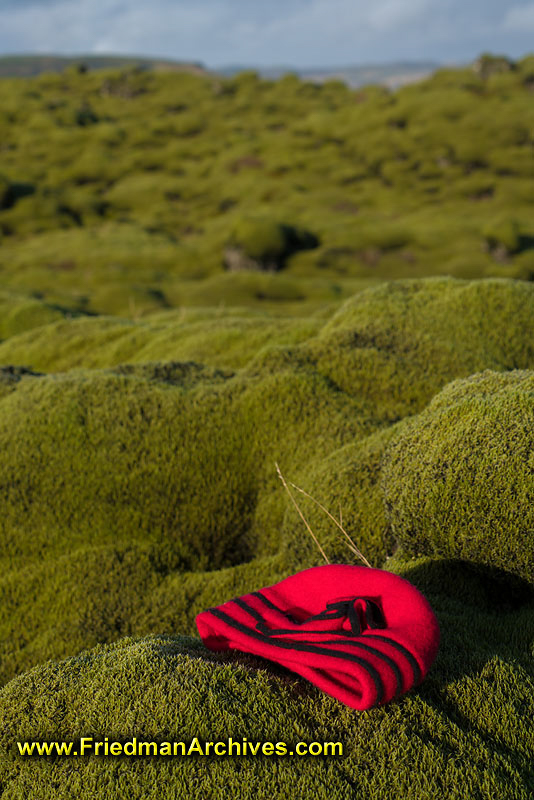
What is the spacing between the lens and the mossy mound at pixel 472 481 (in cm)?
398

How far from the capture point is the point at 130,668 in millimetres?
3209

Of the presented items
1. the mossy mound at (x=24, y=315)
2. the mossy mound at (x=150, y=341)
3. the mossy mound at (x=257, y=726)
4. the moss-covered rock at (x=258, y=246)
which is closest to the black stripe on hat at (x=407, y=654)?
the mossy mound at (x=257, y=726)

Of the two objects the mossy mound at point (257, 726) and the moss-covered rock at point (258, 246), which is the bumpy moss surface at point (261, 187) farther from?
the mossy mound at point (257, 726)

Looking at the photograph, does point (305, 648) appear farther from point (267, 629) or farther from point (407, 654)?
point (407, 654)

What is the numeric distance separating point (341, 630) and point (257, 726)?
643 millimetres

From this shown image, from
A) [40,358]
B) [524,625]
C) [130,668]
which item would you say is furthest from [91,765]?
[40,358]

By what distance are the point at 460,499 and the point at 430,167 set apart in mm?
61901

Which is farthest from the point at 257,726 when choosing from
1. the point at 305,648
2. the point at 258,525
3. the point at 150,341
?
the point at 150,341

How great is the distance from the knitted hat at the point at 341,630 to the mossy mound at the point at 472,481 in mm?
910

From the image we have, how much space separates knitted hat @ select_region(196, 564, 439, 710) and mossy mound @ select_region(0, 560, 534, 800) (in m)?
0.11

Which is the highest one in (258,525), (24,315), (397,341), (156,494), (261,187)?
(261,187)

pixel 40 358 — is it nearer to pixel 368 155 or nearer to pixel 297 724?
pixel 297 724

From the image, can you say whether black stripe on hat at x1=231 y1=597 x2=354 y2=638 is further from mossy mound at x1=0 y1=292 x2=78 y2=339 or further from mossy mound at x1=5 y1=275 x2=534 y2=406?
mossy mound at x1=0 y1=292 x2=78 y2=339

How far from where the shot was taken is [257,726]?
287 cm
